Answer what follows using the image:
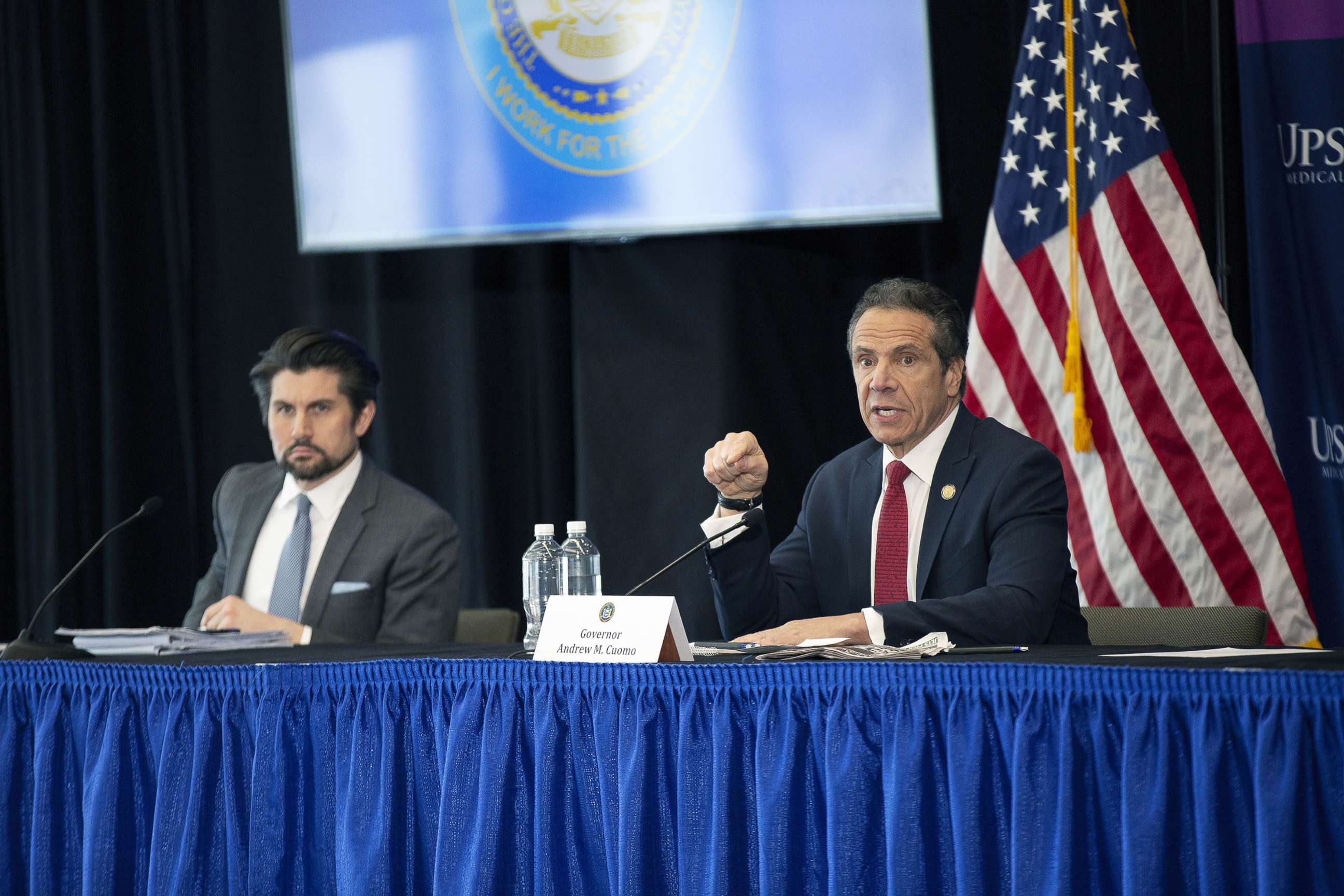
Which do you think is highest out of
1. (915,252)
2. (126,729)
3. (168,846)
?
(915,252)

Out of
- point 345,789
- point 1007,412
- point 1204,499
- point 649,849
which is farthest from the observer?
point 1007,412

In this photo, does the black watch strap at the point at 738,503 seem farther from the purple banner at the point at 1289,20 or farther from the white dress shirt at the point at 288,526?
the purple banner at the point at 1289,20

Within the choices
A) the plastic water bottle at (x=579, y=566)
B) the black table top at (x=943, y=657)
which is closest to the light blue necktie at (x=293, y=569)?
the black table top at (x=943, y=657)

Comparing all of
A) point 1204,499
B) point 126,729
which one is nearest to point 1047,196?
point 1204,499

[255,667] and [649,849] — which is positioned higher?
[255,667]

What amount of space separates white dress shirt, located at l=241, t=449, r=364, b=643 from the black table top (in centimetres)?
72

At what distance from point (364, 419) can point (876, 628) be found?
171 cm

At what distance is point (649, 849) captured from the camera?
1.67 m

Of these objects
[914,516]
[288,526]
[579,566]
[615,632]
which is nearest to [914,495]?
[914,516]

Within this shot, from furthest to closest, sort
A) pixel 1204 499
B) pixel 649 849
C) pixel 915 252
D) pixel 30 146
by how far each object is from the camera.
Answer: pixel 30 146 → pixel 915 252 → pixel 1204 499 → pixel 649 849

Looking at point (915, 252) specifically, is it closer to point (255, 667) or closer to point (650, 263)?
point (650, 263)

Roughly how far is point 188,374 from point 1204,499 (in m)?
3.23

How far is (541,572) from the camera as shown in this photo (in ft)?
8.76

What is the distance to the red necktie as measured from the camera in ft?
8.11
